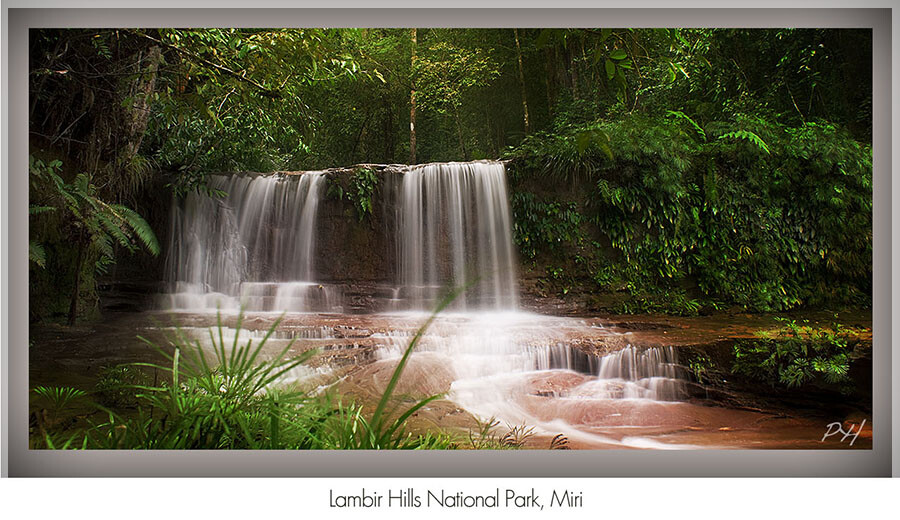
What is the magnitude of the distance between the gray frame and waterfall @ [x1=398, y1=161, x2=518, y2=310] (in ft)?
11.5

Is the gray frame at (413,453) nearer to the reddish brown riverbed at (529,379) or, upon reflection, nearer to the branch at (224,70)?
the reddish brown riverbed at (529,379)

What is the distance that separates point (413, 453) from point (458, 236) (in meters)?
3.76

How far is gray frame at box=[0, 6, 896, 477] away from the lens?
1438 millimetres

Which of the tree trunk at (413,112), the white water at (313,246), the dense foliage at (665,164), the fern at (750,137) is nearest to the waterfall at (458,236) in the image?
the white water at (313,246)

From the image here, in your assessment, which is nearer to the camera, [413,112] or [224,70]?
[224,70]

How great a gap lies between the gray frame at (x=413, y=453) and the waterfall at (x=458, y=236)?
3.52 metres

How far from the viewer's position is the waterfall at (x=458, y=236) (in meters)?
5.08

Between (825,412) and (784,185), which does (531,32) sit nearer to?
(784,185)

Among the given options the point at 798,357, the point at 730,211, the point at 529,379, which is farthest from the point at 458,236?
the point at 798,357

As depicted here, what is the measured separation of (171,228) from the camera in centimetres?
514

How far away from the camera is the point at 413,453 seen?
4.75 ft

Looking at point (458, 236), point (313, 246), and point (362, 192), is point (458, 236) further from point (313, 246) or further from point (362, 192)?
point (313, 246)

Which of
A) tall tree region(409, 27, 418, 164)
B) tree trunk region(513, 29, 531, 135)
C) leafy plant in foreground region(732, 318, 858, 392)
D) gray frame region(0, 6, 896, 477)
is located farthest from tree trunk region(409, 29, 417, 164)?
gray frame region(0, 6, 896, 477)

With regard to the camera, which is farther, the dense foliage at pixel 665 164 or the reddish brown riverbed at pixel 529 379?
the dense foliage at pixel 665 164
